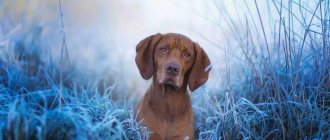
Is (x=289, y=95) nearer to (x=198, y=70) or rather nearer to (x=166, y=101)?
(x=198, y=70)

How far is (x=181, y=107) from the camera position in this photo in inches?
194

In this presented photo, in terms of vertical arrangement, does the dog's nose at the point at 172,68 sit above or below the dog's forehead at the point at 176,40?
below

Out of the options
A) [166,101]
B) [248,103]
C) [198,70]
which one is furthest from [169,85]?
[248,103]

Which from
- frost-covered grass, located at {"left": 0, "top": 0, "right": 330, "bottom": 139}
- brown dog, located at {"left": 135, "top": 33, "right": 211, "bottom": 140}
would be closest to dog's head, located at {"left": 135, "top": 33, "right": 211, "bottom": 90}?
brown dog, located at {"left": 135, "top": 33, "right": 211, "bottom": 140}

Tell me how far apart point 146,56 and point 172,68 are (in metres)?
0.38

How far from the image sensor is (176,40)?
4.84 m

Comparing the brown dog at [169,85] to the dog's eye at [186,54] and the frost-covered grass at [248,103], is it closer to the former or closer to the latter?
the dog's eye at [186,54]

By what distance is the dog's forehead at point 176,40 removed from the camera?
15.8 ft

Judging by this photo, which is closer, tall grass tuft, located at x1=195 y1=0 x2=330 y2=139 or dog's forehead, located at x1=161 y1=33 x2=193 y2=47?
dog's forehead, located at x1=161 y1=33 x2=193 y2=47

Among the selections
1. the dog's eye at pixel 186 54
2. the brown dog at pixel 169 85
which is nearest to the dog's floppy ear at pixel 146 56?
the brown dog at pixel 169 85

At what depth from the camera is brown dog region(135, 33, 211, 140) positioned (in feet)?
15.8

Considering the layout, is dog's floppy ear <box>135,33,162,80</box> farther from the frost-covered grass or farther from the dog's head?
the frost-covered grass

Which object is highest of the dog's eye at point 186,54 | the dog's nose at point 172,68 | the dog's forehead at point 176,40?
the dog's forehead at point 176,40

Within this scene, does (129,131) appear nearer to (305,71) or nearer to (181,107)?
(181,107)
